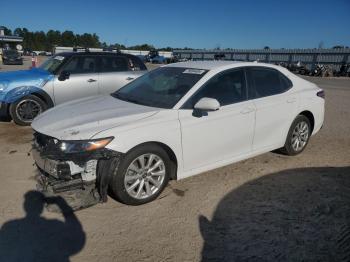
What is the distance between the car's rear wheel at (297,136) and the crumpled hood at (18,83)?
17.9ft

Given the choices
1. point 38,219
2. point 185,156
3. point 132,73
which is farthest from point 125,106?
point 132,73

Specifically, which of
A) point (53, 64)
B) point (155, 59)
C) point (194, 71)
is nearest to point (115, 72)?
point (53, 64)

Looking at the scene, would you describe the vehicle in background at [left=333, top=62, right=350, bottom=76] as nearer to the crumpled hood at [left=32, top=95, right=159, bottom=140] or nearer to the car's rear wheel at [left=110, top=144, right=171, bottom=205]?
the crumpled hood at [left=32, top=95, right=159, bottom=140]

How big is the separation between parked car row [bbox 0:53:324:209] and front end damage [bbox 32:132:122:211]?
1cm

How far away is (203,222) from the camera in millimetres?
3812

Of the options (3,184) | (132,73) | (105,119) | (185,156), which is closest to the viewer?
(105,119)

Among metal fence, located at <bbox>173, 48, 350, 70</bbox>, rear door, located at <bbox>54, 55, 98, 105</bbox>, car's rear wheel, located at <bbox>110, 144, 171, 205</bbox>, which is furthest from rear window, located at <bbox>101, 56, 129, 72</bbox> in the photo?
metal fence, located at <bbox>173, 48, 350, 70</bbox>

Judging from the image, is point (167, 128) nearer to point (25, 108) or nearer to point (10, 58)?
point (25, 108)

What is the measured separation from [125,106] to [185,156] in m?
1.04

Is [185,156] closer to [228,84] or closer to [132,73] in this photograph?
[228,84]

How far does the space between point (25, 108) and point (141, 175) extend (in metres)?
4.98

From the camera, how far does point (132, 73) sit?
359 inches

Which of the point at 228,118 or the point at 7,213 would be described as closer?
the point at 7,213

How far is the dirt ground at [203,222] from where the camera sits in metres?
3.27
